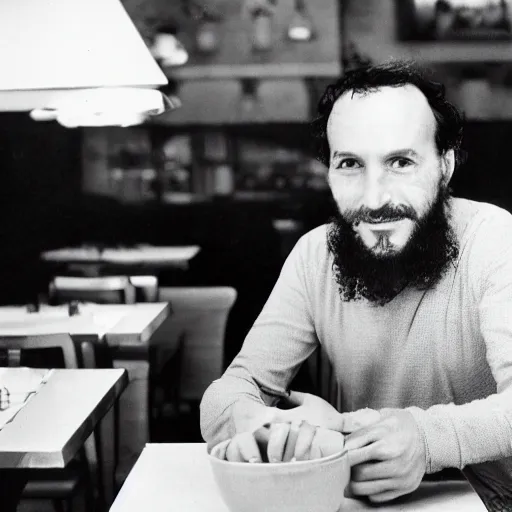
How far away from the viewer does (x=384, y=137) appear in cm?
136

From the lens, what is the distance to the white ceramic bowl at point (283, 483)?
0.85 meters

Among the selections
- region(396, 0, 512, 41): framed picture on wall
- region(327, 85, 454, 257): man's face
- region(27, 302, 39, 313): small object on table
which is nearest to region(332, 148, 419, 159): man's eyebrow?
region(327, 85, 454, 257): man's face

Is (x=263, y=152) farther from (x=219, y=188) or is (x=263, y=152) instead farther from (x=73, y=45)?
(x=73, y=45)

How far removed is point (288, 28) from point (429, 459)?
0.96m

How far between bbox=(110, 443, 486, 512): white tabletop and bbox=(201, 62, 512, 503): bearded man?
14 centimetres

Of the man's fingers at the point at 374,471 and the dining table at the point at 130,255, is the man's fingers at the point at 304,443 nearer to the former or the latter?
the man's fingers at the point at 374,471

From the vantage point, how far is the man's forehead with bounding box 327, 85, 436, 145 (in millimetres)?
1376

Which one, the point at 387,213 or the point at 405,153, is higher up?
the point at 405,153

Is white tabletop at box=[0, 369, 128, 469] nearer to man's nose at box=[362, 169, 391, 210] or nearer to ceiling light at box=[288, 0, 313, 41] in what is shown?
man's nose at box=[362, 169, 391, 210]

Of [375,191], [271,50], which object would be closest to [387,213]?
[375,191]

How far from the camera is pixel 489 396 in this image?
1146 mm

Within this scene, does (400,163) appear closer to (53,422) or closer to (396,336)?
(396,336)

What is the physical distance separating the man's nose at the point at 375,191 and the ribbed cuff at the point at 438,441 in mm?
428

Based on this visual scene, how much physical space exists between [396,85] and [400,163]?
18 cm
